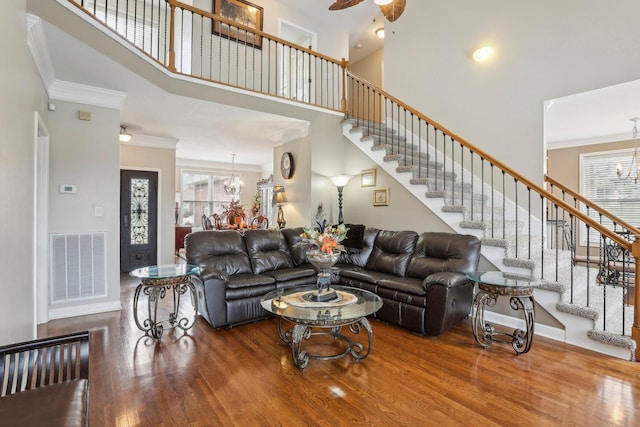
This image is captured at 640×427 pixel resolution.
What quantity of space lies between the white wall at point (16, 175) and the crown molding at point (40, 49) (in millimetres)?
124

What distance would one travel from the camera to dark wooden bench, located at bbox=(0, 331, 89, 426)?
3.92 feet

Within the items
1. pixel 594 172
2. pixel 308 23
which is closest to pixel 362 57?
pixel 308 23

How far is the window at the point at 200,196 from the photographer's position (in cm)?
987

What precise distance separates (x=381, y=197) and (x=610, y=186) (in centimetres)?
464

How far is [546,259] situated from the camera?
3693 mm

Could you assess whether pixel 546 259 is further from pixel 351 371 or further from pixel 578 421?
pixel 351 371

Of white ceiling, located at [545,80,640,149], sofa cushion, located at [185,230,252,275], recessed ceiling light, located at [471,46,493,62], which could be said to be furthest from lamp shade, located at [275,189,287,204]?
white ceiling, located at [545,80,640,149]

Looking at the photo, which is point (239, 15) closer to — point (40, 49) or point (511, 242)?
point (40, 49)

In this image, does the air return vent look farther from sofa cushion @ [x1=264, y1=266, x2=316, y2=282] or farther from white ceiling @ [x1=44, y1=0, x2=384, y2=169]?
sofa cushion @ [x1=264, y1=266, x2=316, y2=282]

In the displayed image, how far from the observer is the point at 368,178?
17.9ft

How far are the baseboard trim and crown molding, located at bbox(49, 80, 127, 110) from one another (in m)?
2.53

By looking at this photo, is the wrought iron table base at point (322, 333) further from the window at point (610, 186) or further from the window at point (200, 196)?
the window at point (200, 196)

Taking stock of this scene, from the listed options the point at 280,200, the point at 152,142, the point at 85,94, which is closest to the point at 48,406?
the point at 85,94

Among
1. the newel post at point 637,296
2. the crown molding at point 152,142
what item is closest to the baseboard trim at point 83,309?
the crown molding at point 152,142
